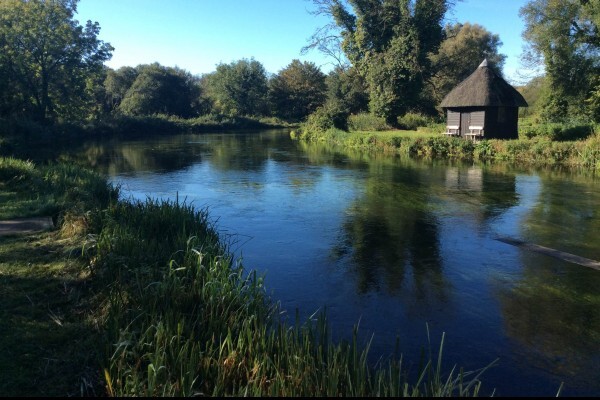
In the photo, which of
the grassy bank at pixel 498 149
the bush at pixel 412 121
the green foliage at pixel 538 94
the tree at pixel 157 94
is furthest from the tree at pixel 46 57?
the green foliage at pixel 538 94

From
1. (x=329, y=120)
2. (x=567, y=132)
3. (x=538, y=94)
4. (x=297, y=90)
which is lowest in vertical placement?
(x=567, y=132)

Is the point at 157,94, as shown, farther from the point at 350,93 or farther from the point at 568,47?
the point at 568,47

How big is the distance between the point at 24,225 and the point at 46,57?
3445 cm

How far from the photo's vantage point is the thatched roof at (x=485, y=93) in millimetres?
24969

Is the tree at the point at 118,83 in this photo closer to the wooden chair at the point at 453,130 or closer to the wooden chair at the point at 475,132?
the wooden chair at the point at 453,130

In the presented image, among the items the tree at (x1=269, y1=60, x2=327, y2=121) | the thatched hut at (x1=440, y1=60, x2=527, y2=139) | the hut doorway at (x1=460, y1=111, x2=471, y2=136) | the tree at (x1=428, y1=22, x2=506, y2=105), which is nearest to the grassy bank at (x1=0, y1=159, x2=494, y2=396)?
the thatched hut at (x1=440, y1=60, x2=527, y2=139)

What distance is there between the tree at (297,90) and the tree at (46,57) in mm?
28577

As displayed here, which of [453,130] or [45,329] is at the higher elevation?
[453,130]

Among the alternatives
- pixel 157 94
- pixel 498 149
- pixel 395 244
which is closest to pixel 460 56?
pixel 498 149

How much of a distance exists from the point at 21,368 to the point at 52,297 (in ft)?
5.19

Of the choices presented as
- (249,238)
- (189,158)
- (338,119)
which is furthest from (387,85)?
(249,238)

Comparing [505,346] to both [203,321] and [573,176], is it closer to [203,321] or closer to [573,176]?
[203,321]

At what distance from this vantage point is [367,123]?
3641 centimetres

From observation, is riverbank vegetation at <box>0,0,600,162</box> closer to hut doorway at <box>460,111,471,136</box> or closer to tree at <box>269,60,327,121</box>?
hut doorway at <box>460,111,471,136</box>
